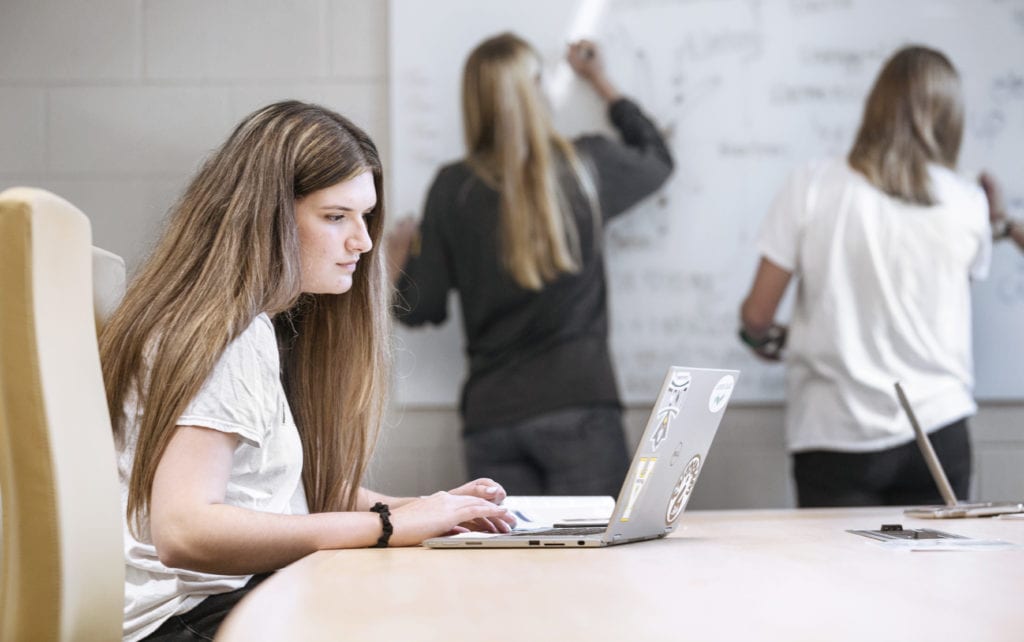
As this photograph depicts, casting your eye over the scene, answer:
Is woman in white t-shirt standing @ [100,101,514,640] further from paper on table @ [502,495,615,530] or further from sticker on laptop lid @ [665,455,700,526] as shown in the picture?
sticker on laptop lid @ [665,455,700,526]

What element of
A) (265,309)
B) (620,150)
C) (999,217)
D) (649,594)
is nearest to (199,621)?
(265,309)

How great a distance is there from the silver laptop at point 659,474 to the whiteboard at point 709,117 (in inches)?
74.2

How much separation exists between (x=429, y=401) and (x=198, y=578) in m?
1.90

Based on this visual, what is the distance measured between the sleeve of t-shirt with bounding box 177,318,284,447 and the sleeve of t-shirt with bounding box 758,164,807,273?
5.75 feet

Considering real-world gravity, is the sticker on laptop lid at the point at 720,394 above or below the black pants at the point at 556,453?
above

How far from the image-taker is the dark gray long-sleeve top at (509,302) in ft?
10.0

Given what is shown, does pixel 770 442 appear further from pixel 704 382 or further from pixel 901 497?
pixel 704 382

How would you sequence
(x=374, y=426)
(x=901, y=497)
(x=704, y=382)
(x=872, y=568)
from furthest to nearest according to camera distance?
(x=901, y=497) < (x=374, y=426) < (x=704, y=382) < (x=872, y=568)

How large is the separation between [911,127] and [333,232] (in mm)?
1799

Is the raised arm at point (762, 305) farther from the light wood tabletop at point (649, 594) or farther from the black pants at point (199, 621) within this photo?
the black pants at point (199, 621)

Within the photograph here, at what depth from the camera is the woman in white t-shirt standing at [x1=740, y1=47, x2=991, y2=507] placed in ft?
8.95

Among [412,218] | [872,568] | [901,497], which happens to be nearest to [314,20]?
[412,218]

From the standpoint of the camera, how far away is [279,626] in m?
0.79

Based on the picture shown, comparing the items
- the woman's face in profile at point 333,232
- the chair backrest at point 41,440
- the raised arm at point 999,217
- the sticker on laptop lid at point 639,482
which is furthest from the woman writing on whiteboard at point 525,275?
the chair backrest at point 41,440
